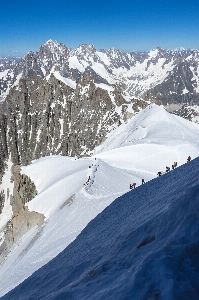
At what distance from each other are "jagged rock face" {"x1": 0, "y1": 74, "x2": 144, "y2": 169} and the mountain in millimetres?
62796

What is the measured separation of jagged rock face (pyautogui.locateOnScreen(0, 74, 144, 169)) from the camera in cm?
12731

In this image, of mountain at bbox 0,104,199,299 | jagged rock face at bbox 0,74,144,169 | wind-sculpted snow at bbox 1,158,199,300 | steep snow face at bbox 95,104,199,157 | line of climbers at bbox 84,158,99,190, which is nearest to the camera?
wind-sculpted snow at bbox 1,158,199,300

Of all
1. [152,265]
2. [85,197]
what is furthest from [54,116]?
[152,265]

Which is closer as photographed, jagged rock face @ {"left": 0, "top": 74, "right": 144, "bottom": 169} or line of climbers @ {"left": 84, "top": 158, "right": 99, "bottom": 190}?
line of climbers @ {"left": 84, "top": 158, "right": 99, "bottom": 190}

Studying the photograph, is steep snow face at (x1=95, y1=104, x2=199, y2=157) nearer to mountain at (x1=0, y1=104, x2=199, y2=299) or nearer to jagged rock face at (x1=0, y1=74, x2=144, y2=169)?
mountain at (x1=0, y1=104, x2=199, y2=299)

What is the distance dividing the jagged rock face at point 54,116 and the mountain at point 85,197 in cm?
6280

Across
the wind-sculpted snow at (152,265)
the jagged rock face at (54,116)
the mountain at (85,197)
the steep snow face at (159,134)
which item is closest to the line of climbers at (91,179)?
the mountain at (85,197)

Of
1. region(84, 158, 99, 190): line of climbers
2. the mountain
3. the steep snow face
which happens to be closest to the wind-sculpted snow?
the mountain

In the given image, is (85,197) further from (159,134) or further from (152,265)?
(159,134)

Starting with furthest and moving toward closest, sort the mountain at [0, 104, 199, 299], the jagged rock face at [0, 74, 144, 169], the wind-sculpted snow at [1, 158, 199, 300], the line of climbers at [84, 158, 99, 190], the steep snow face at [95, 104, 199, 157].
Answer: the jagged rock face at [0, 74, 144, 169], the steep snow face at [95, 104, 199, 157], the line of climbers at [84, 158, 99, 190], the mountain at [0, 104, 199, 299], the wind-sculpted snow at [1, 158, 199, 300]

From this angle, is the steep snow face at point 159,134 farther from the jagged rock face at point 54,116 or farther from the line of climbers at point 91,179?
the jagged rock face at point 54,116

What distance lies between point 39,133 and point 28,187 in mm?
121759

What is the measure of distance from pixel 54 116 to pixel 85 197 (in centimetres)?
13590

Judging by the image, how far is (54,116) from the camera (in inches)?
6403
